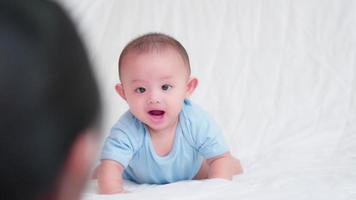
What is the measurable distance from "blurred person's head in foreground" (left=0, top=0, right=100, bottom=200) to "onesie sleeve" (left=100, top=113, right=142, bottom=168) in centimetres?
90

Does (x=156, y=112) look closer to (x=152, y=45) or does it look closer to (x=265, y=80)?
(x=152, y=45)

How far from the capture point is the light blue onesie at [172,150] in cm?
137

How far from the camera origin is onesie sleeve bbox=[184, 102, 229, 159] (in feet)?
4.60

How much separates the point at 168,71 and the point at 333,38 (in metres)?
0.94

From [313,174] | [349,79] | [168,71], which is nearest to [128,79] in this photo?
[168,71]

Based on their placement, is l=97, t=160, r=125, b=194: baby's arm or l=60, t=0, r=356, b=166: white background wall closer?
l=97, t=160, r=125, b=194: baby's arm

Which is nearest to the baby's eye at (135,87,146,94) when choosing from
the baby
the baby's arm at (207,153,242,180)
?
the baby

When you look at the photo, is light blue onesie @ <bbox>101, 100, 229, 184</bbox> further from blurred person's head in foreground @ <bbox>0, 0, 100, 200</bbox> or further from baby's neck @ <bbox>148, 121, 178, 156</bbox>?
blurred person's head in foreground @ <bbox>0, 0, 100, 200</bbox>

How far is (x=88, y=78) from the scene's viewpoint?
17.3 inches

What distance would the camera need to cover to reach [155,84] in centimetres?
130

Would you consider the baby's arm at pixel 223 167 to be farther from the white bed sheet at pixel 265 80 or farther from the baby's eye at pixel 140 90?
the baby's eye at pixel 140 90

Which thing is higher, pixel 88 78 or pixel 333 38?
pixel 333 38

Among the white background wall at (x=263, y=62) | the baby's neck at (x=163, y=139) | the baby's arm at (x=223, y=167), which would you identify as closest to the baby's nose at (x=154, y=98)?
the baby's neck at (x=163, y=139)

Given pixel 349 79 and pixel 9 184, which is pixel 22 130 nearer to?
pixel 9 184
